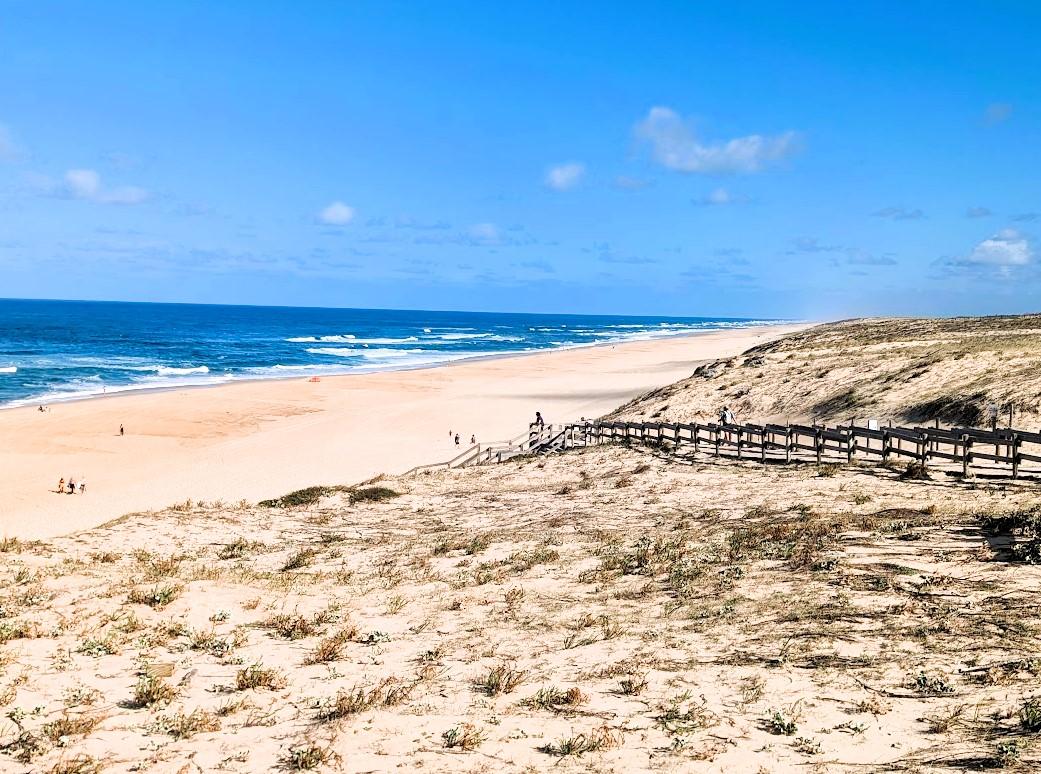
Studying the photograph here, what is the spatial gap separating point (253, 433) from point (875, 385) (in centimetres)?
2868

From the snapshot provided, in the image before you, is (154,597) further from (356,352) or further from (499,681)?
(356,352)

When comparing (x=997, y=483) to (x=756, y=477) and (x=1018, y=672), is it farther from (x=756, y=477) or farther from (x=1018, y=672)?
(x=1018, y=672)

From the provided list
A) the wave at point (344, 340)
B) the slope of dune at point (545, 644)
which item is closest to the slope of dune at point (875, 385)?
the slope of dune at point (545, 644)

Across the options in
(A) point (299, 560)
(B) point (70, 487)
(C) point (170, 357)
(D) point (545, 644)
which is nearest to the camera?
(D) point (545, 644)

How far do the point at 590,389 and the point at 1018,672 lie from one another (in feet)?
160

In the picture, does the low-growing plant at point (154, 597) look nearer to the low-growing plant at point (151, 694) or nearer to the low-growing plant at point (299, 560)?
the low-growing plant at point (299, 560)

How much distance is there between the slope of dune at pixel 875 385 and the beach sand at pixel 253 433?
897 cm

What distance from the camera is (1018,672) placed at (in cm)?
675

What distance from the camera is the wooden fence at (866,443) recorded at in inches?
625

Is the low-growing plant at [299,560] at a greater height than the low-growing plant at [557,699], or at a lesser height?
lesser

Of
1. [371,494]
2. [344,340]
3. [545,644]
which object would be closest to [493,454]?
[371,494]

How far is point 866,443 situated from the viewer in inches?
789

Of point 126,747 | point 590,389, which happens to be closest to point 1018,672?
point 126,747

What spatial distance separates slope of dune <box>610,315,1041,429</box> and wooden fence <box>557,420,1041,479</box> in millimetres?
3288
